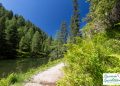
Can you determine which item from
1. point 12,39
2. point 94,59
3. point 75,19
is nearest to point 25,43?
point 12,39

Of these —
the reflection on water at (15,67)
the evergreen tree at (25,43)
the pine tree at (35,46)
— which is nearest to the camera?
the reflection on water at (15,67)

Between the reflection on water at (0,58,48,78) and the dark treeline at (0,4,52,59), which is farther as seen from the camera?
the dark treeline at (0,4,52,59)

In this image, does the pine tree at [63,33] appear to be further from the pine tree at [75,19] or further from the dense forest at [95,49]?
the dense forest at [95,49]

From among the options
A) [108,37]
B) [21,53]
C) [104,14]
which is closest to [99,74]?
[108,37]

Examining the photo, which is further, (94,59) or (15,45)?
(15,45)

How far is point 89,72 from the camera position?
957 centimetres

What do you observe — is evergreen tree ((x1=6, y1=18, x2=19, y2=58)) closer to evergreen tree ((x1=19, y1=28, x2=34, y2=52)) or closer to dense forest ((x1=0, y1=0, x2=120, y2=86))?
evergreen tree ((x1=19, y1=28, x2=34, y2=52))

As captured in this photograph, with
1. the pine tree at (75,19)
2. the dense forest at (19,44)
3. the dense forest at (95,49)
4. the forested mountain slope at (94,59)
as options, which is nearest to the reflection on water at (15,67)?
the pine tree at (75,19)

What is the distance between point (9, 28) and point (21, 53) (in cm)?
1311

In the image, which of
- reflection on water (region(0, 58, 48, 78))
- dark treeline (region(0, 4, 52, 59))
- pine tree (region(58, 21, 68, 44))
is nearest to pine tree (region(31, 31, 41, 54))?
dark treeline (region(0, 4, 52, 59))

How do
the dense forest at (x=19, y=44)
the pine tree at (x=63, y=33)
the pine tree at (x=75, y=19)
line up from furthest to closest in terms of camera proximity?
the dense forest at (x=19, y=44) → the pine tree at (x=63, y=33) → the pine tree at (x=75, y=19)

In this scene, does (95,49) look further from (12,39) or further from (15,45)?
(15,45)

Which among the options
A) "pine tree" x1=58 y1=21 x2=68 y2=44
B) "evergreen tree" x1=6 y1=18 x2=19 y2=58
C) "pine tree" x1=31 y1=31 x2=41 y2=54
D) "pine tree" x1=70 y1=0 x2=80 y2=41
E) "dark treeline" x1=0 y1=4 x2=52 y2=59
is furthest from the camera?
"pine tree" x1=31 y1=31 x2=41 y2=54

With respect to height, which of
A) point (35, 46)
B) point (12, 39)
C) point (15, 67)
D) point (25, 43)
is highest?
point (12, 39)
